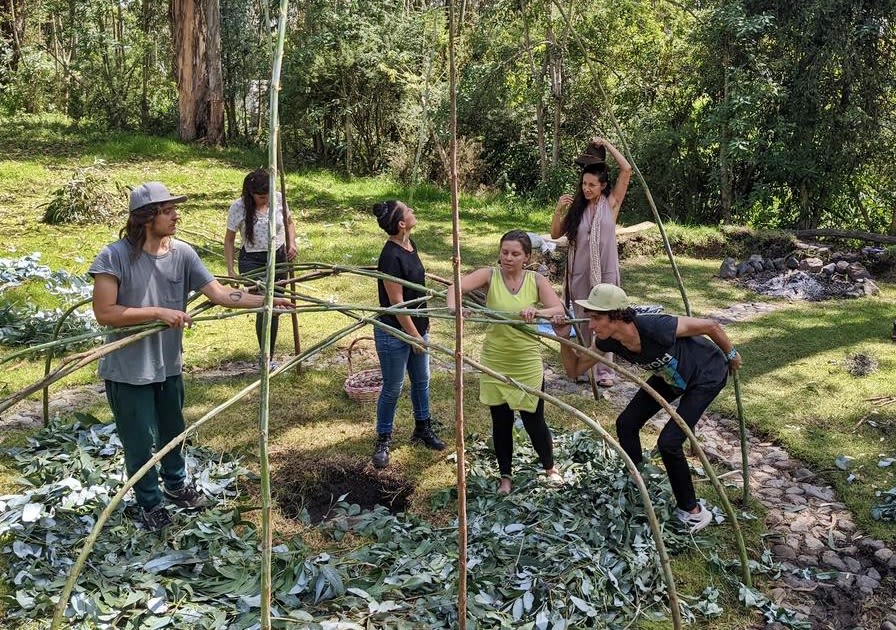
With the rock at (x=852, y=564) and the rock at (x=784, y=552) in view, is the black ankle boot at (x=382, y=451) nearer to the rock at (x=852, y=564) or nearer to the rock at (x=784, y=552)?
the rock at (x=784, y=552)

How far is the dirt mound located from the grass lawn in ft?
0.15

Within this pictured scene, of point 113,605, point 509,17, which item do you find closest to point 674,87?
point 509,17

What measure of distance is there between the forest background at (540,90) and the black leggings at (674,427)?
6.62m

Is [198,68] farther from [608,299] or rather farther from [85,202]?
[608,299]

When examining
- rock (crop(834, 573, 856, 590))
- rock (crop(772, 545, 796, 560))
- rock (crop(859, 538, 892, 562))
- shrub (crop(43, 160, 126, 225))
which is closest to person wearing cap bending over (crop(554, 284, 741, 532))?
rock (crop(772, 545, 796, 560))

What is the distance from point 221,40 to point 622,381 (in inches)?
467

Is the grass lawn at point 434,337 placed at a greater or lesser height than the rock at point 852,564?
greater

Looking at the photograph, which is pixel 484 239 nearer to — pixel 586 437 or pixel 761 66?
pixel 761 66

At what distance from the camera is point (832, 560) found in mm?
3770

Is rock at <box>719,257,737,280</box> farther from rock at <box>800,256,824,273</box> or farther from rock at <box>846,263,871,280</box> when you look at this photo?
rock at <box>846,263,871,280</box>

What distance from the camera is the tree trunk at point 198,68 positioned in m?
13.6

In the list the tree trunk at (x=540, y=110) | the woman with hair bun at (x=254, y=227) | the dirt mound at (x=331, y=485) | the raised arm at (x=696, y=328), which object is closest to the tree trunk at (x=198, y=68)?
the tree trunk at (x=540, y=110)

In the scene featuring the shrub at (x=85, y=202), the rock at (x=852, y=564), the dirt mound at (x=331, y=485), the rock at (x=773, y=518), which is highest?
the shrub at (x=85, y=202)

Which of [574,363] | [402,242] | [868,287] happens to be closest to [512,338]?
[574,363]
